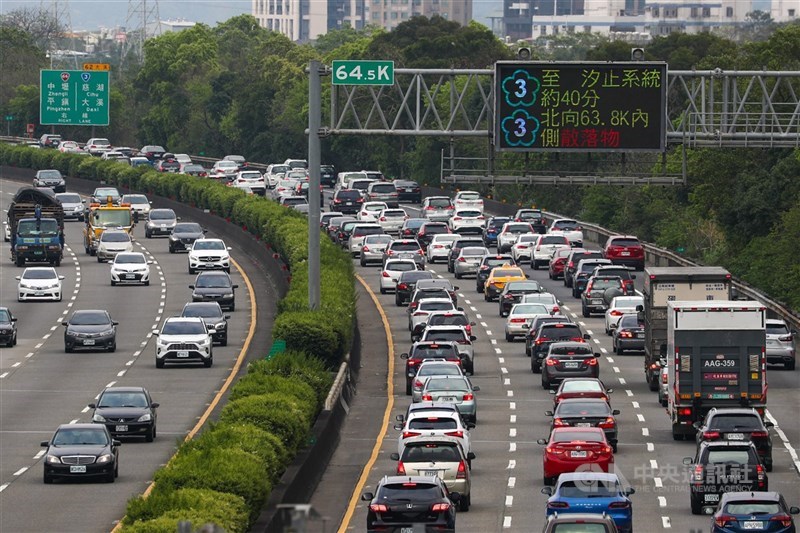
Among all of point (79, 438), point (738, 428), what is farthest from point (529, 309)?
point (79, 438)

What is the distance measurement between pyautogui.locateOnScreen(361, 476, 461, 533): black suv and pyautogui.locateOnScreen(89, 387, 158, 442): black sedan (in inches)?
602

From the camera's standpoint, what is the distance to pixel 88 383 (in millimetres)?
53750

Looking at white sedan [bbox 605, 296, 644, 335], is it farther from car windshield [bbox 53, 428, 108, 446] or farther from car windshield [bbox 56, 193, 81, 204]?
car windshield [bbox 56, 193, 81, 204]

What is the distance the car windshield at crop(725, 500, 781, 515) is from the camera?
26656 millimetres

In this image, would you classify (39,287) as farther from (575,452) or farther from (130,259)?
(575,452)

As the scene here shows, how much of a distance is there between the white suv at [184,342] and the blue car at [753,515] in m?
31.6

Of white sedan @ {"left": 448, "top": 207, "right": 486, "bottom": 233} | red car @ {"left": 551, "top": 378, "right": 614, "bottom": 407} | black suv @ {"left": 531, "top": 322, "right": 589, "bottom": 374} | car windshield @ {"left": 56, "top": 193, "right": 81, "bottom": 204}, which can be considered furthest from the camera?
car windshield @ {"left": 56, "top": 193, "right": 81, "bottom": 204}

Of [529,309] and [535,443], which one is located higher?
A: [529,309]

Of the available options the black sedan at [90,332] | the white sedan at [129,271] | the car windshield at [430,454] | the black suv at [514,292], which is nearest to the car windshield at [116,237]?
the white sedan at [129,271]

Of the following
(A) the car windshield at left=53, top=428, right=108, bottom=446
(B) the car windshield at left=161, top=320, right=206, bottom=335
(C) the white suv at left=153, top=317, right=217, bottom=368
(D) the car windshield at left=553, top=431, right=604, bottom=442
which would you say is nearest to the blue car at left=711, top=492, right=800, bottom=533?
(D) the car windshield at left=553, top=431, right=604, bottom=442

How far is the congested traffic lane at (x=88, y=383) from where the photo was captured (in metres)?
35.0

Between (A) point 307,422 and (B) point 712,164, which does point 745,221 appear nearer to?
(B) point 712,164

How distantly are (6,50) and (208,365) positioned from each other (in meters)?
144

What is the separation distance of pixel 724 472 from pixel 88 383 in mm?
25827
